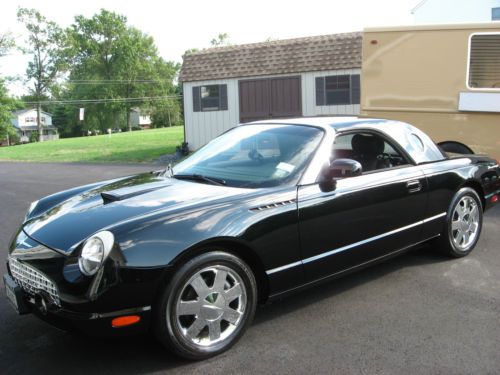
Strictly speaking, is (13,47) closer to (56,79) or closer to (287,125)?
(56,79)

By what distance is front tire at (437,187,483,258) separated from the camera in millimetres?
4719

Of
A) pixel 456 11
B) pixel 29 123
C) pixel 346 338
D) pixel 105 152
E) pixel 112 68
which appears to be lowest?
pixel 346 338

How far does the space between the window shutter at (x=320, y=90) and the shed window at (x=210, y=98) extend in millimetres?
3396

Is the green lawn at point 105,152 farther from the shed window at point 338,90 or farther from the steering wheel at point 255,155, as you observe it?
the steering wheel at point 255,155

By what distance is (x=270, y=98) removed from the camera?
Result: 1664 cm

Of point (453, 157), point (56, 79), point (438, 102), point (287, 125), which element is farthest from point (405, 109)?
point (56, 79)

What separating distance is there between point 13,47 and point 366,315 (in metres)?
64.3

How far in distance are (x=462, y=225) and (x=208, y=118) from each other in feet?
45.0

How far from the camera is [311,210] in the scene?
3.48 m

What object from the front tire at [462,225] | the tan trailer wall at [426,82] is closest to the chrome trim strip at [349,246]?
the front tire at [462,225]

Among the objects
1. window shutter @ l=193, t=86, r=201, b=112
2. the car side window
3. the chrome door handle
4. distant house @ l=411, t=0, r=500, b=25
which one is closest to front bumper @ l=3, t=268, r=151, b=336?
the car side window

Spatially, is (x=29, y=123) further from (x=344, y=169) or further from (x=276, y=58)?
(x=344, y=169)

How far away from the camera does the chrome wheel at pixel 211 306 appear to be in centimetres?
294

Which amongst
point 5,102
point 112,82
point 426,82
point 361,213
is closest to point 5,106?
point 5,102
